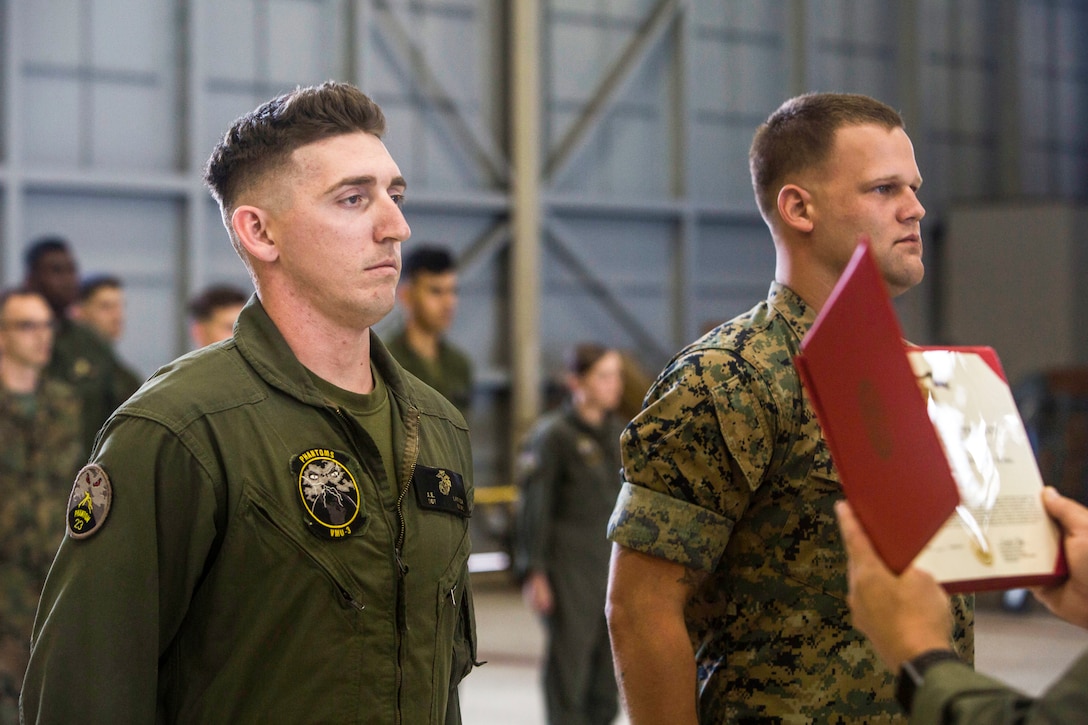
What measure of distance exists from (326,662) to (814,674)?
2.56ft

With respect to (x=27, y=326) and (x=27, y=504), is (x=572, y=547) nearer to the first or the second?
(x=27, y=504)

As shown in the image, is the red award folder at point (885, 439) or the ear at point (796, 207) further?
the ear at point (796, 207)

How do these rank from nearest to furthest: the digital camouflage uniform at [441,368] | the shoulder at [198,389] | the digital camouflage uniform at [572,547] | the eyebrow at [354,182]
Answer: the shoulder at [198,389]
the eyebrow at [354,182]
the digital camouflage uniform at [441,368]
the digital camouflage uniform at [572,547]

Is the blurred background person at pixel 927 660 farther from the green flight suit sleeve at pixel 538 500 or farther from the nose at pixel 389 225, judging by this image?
the green flight suit sleeve at pixel 538 500

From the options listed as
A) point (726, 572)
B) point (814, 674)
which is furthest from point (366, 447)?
point (814, 674)

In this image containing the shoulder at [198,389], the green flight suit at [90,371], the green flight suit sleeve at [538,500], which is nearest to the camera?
the shoulder at [198,389]

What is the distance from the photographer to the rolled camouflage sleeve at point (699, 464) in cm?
208

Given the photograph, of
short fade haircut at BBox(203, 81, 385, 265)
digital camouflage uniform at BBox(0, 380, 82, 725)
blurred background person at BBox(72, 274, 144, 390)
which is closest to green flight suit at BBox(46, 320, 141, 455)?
blurred background person at BBox(72, 274, 144, 390)

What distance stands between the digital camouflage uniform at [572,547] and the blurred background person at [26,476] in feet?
6.60

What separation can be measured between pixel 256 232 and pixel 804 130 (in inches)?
37.6

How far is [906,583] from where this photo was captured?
4.71ft

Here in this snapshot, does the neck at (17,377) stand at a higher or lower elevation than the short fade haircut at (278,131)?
lower

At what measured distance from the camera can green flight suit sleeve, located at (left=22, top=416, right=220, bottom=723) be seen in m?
1.66

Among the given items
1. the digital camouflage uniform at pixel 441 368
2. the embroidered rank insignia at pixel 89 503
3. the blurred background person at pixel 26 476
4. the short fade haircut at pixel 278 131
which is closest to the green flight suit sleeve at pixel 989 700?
the embroidered rank insignia at pixel 89 503
